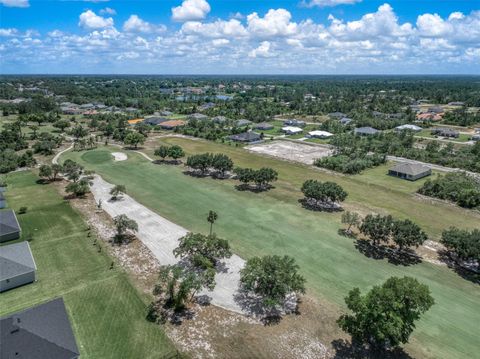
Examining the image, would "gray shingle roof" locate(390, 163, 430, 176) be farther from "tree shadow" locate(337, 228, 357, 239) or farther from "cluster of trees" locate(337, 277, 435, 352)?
"cluster of trees" locate(337, 277, 435, 352)

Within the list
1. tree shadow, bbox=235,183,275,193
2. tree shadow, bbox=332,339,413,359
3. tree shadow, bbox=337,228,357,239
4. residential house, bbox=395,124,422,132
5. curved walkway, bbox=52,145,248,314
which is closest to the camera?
tree shadow, bbox=332,339,413,359

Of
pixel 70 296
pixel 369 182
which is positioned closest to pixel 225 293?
pixel 70 296

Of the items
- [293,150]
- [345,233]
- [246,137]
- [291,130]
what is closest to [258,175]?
[345,233]

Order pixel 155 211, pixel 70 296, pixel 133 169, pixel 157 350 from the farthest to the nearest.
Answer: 1. pixel 133 169
2. pixel 155 211
3. pixel 70 296
4. pixel 157 350

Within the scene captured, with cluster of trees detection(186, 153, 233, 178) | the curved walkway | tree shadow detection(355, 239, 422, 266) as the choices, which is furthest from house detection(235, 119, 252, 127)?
tree shadow detection(355, 239, 422, 266)

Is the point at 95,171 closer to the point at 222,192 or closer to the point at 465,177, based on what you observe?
the point at 222,192

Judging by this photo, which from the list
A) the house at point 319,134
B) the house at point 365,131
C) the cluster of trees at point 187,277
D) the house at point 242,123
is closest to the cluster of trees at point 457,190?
the cluster of trees at point 187,277

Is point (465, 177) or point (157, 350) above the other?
point (465, 177)

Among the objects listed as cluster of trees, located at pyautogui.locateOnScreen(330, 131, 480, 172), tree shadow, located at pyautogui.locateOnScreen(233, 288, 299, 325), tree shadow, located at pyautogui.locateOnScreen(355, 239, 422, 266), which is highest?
cluster of trees, located at pyautogui.locateOnScreen(330, 131, 480, 172)
